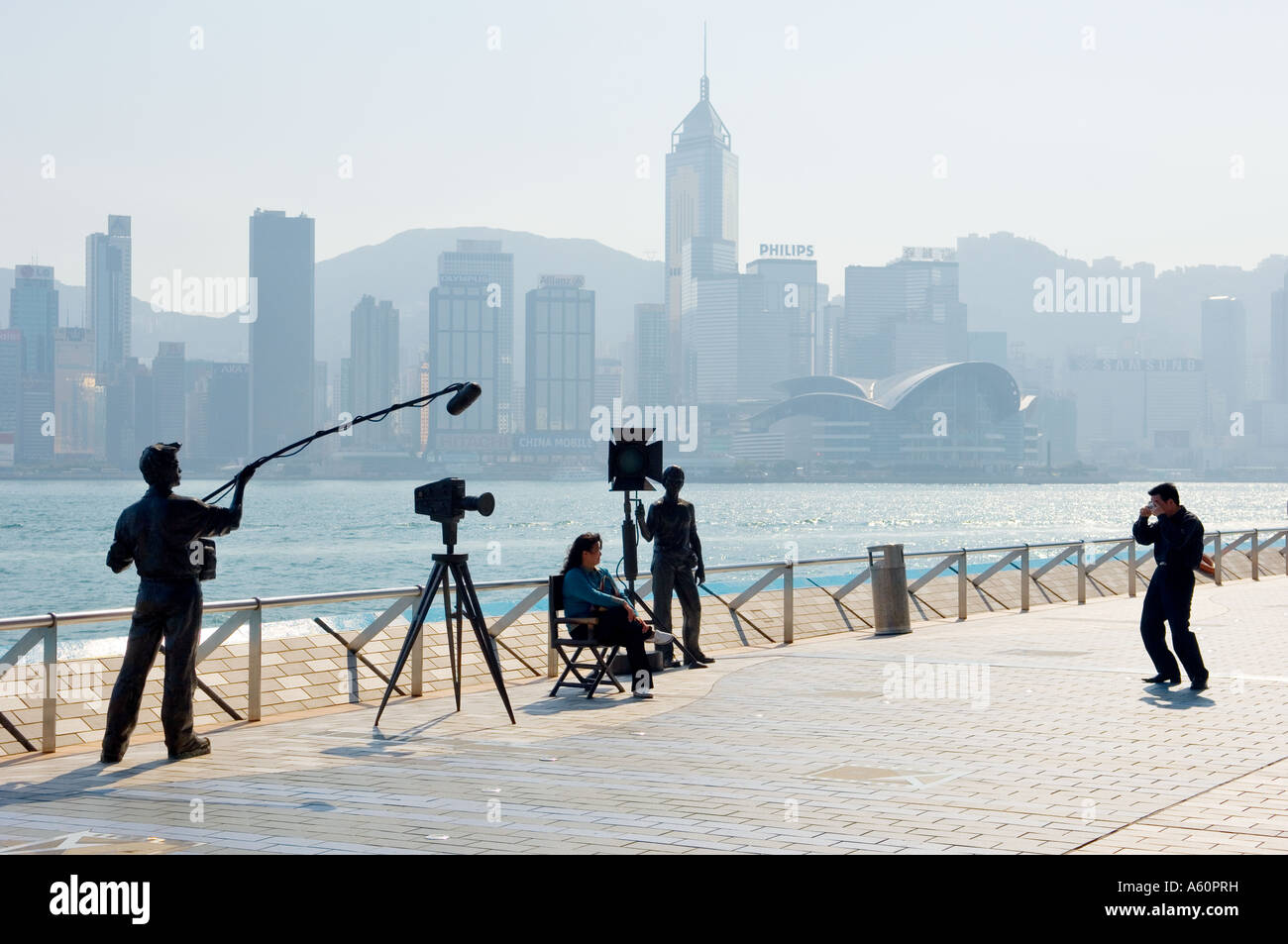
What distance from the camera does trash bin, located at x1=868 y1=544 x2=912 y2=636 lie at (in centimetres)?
1792

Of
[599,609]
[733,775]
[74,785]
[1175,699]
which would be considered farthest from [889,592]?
[74,785]

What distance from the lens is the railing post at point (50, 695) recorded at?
30.5 ft

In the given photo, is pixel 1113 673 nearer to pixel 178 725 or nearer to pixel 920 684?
pixel 920 684

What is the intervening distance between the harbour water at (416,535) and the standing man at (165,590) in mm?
1058

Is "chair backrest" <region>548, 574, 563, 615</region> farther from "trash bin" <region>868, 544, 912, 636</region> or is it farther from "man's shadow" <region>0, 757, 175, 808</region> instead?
"trash bin" <region>868, 544, 912, 636</region>

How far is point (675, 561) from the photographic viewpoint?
47.2 feet

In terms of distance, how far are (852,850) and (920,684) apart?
6350 millimetres

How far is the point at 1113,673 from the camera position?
13258mm

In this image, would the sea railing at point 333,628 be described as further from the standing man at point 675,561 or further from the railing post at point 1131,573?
the railing post at point 1131,573

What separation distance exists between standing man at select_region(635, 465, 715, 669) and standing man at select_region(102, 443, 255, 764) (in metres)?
5.84

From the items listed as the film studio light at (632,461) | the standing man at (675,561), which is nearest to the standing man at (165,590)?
the film studio light at (632,461)

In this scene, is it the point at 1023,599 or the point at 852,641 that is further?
the point at 1023,599
